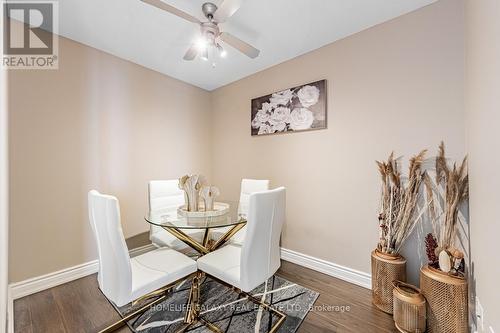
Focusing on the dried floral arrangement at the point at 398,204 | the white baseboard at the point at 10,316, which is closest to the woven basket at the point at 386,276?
the dried floral arrangement at the point at 398,204

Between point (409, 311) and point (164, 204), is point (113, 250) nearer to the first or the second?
point (164, 204)

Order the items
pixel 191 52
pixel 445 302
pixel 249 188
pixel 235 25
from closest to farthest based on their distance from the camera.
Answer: pixel 445 302
pixel 191 52
pixel 235 25
pixel 249 188

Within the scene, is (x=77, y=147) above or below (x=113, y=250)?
above

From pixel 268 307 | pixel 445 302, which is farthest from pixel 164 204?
pixel 445 302

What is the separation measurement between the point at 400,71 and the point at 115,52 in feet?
9.87

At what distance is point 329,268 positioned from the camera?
7.54 feet

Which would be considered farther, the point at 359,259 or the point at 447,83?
the point at 359,259

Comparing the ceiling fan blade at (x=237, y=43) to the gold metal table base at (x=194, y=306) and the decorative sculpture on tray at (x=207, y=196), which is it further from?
the gold metal table base at (x=194, y=306)

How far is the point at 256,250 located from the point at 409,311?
1.16 meters

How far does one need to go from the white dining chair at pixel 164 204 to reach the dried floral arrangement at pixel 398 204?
5.77ft

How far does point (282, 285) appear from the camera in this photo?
2.12 meters

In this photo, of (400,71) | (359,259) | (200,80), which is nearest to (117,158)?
(200,80)

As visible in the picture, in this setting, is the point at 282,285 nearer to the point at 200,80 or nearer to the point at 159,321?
the point at 159,321

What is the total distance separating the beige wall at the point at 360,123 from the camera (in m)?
1.70
